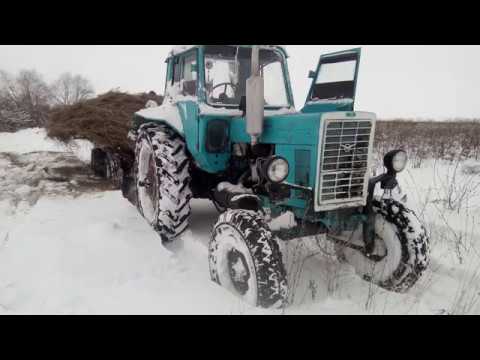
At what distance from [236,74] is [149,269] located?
7.57 ft

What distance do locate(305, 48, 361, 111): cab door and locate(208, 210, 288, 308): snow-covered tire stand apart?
1.44 metres

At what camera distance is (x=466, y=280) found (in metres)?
3.13

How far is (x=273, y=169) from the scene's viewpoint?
275 centimetres

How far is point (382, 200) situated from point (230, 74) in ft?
6.99

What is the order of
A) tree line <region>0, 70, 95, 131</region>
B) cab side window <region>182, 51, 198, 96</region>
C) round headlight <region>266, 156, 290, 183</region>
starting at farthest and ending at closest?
1. tree line <region>0, 70, 95, 131</region>
2. cab side window <region>182, 51, 198, 96</region>
3. round headlight <region>266, 156, 290, 183</region>

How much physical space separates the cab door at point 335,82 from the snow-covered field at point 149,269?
144 cm

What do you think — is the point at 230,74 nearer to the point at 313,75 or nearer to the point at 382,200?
the point at 313,75

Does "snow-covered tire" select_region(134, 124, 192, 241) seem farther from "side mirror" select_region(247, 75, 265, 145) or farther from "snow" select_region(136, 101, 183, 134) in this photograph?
"side mirror" select_region(247, 75, 265, 145)

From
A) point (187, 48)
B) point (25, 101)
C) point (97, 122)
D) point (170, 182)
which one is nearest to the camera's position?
point (170, 182)

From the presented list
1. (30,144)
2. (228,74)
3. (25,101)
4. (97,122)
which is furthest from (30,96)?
(228,74)

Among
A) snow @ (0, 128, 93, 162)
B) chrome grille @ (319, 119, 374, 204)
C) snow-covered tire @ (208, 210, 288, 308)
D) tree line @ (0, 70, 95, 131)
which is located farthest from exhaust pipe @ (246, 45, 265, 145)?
tree line @ (0, 70, 95, 131)

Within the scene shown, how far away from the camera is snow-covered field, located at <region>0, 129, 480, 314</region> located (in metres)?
2.54

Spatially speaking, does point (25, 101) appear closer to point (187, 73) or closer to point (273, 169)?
point (187, 73)

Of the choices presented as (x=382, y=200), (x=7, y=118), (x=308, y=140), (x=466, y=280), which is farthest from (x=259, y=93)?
(x=7, y=118)
